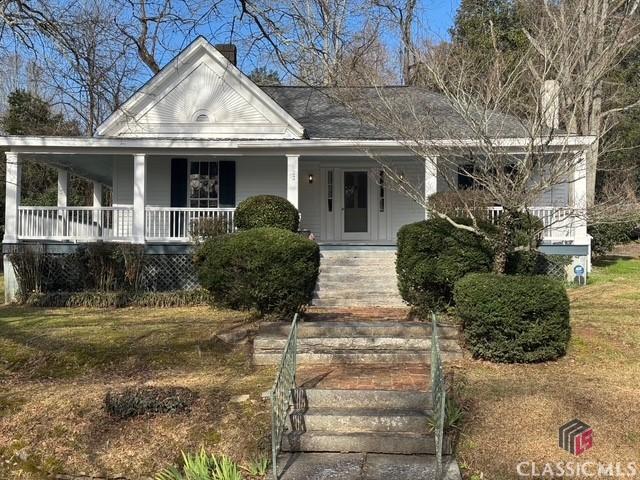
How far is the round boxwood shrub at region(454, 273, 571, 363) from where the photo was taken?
622 cm

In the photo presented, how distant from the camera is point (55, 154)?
13828 mm

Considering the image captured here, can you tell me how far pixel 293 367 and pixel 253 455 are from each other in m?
1.13

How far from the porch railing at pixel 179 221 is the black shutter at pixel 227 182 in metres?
1.07

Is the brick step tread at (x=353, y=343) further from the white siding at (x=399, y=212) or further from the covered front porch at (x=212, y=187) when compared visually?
the white siding at (x=399, y=212)

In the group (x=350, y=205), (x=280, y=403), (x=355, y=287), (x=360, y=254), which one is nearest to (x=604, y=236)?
(x=350, y=205)

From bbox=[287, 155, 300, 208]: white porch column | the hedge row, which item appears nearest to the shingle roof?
bbox=[287, 155, 300, 208]: white porch column

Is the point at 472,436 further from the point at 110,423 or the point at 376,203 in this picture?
the point at 376,203

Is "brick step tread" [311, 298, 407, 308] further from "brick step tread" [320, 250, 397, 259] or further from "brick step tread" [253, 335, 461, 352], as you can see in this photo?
"brick step tread" [253, 335, 461, 352]

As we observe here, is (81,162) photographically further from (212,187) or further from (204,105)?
(204,105)

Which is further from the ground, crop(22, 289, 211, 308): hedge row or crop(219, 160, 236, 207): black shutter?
crop(219, 160, 236, 207): black shutter

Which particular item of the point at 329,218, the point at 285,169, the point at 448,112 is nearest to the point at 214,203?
the point at 285,169

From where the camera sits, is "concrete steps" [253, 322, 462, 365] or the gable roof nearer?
"concrete steps" [253, 322, 462, 365]

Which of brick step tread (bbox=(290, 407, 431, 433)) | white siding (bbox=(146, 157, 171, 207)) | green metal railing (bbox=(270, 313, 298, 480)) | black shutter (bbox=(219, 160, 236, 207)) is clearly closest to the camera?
green metal railing (bbox=(270, 313, 298, 480))

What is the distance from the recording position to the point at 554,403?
16.9ft
